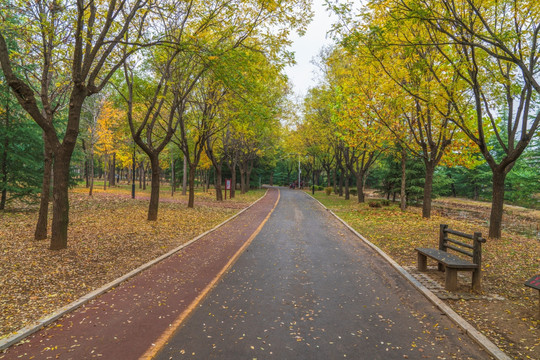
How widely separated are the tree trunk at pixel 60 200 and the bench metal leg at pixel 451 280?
28.8 ft

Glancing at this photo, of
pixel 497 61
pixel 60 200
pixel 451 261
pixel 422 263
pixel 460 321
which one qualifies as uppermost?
pixel 497 61

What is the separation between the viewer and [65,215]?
294 inches

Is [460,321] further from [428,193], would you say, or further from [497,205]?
[428,193]

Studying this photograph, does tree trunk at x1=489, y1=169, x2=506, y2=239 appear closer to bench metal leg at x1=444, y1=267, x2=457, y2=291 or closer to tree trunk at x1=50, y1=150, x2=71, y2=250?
bench metal leg at x1=444, y1=267, x2=457, y2=291

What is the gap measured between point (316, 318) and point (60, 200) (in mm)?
6749

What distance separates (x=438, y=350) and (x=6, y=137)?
1643 cm

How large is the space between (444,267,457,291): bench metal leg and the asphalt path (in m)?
0.62

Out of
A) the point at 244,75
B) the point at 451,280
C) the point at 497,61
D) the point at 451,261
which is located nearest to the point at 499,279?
the point at 451,280

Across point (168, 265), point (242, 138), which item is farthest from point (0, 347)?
point (242, 138)

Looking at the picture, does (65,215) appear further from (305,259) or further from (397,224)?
(397,224)

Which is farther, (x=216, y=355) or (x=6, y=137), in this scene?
(x=6, y=137)

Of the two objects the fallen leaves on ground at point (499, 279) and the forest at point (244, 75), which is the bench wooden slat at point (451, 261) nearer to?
the fallen leaves on ground at point (499, 279)

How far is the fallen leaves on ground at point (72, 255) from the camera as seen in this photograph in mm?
4859

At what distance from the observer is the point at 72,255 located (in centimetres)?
720
